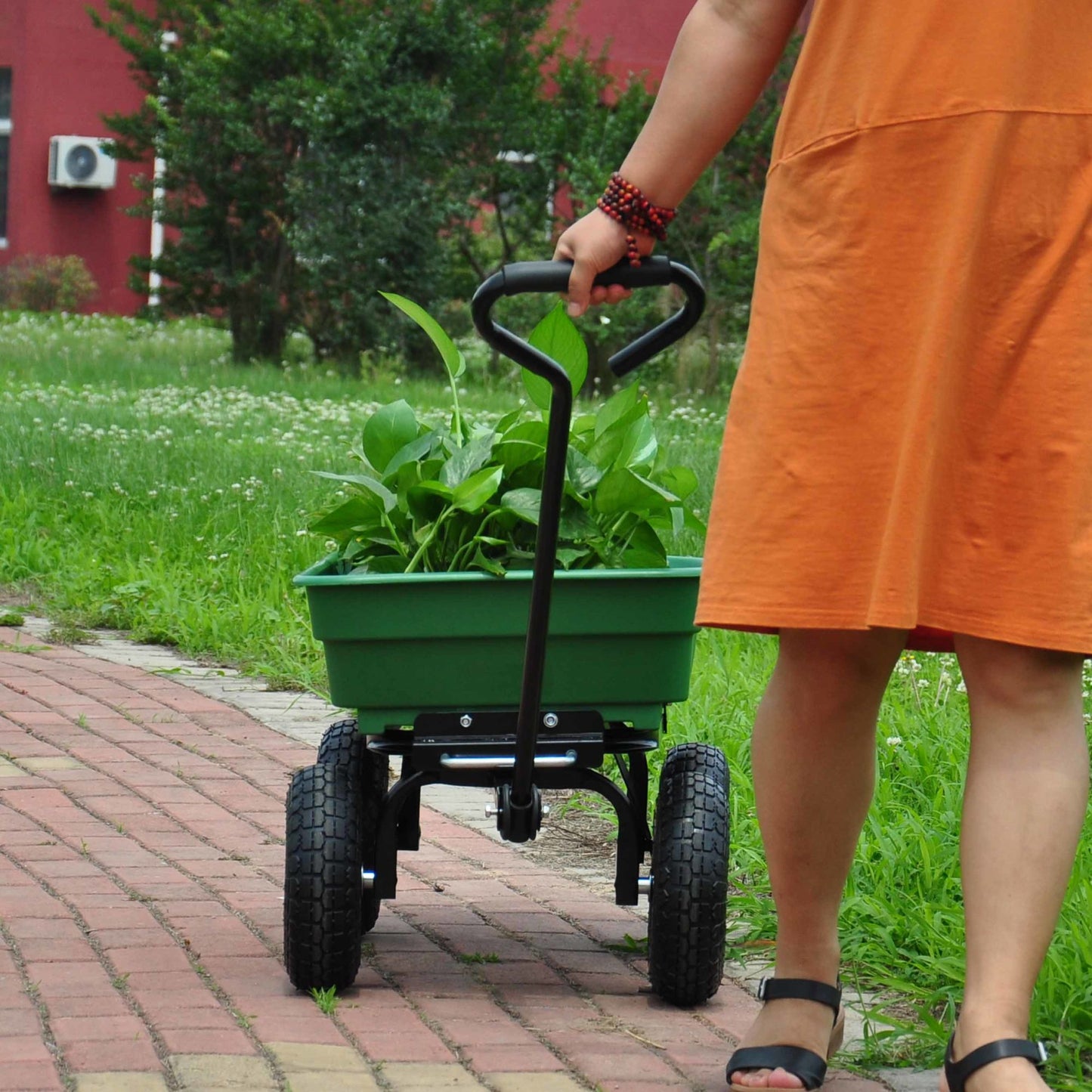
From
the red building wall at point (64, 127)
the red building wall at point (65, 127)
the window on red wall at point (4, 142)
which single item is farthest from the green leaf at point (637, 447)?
the window on red wall at point (4, 142)

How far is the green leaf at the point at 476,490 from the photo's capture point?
2.70m

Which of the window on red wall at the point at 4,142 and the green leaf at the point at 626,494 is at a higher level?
A: the window on red wall at the point at 4,142

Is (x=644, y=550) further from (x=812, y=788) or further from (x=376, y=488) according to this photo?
(x=812, y=788)

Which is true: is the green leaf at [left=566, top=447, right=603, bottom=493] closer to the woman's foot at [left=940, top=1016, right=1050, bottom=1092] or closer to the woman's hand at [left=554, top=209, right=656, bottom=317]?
the woman's hand at [left=554, top=209, right=656, bottom=317]

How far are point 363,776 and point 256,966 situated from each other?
0.34 meters

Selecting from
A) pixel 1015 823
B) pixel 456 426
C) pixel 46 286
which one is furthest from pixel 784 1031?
pixel 46 286

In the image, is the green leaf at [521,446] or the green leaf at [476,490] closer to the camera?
the green leaf at [476,490]

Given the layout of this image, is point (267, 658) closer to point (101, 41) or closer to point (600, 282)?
point (600, 282)

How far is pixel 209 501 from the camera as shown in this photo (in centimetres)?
716

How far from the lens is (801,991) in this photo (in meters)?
2.30

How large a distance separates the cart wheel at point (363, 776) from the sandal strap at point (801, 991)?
690 mm

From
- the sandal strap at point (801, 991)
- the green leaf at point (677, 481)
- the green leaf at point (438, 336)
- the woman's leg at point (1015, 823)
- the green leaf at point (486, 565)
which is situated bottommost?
the sandal strap at point (801, 991)

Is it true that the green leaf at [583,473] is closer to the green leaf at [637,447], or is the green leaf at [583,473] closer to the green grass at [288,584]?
the green leaf at [637,447]

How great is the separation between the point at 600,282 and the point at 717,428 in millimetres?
8474
